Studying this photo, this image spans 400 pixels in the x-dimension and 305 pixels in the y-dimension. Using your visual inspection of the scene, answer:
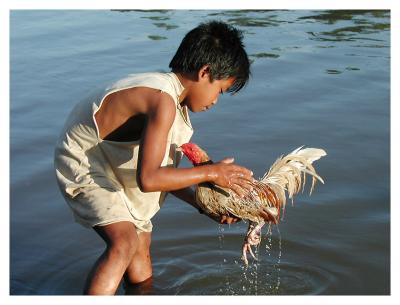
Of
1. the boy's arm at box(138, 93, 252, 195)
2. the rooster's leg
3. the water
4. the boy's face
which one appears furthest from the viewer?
the water

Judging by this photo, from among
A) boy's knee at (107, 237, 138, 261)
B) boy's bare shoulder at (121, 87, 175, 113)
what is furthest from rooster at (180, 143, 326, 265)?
boy's knee at (107, 237, 138, 261)

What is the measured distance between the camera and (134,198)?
4.04 metres

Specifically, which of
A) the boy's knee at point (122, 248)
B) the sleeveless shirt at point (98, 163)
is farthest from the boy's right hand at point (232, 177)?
the boy's knee at point (122, 248)

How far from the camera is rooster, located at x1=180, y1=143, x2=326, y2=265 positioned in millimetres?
3920

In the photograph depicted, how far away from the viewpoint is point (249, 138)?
6355 millimetres

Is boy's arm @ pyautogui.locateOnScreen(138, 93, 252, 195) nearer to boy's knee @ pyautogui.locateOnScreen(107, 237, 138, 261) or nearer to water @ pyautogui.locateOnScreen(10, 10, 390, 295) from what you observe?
boy's knee @ pyautogui.locateOnScreen(107, 237, 138, 261)

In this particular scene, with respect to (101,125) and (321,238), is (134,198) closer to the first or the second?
(101,125)

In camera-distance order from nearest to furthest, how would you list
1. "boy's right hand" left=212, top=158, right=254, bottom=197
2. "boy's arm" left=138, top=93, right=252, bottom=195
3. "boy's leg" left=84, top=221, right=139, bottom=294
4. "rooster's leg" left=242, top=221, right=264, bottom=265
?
1. "boy's arm" left=138, top=93, right=252, bottom=195
2. "boy's leg" left=84, top=221, right=139, bottom=294
3. "boy's right hand" left=212, top=158, right=254, bottom=197
4. "rooster's leg" left=242, top=221, right=264, bottom=265

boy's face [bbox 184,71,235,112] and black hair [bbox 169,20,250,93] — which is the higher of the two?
black hair [bbox 169,20,250,93]

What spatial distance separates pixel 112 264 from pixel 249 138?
2.94 m

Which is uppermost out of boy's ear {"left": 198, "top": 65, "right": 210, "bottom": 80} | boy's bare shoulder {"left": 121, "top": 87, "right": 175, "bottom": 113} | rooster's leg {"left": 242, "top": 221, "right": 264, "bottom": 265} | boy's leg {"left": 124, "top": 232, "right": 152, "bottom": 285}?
boy's ear {"left": 198, "top": 65, "right": 210, "bottom": 80}

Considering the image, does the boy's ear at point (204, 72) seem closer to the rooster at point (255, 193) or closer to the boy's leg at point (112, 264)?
the rooster at point (255, 193)

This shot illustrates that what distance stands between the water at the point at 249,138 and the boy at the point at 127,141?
822mm

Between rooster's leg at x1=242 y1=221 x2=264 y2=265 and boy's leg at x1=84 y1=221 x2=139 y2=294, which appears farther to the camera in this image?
rooster's leg at x1=242 y1=221 x2=264 y2=265
